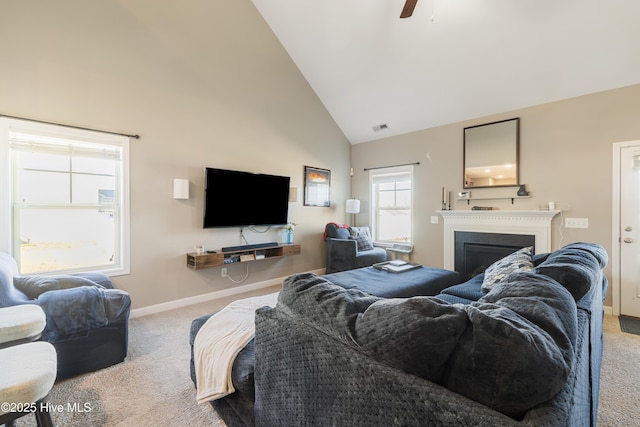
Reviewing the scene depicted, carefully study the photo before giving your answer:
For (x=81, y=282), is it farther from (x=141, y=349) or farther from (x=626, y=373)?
(x=626, y=373)

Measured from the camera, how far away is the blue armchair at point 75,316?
2.00 m

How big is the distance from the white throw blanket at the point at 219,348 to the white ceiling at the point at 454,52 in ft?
12.7

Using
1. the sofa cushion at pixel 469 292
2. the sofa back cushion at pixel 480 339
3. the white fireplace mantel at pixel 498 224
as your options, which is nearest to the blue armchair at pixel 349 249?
the white fireplace mantel at pixel 498 224

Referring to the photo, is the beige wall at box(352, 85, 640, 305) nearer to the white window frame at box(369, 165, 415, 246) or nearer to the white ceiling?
the white ceiling

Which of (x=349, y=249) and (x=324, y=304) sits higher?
(x=324, y=304)

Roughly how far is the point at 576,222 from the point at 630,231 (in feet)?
1.59

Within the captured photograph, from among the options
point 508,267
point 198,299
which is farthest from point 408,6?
point 198,299

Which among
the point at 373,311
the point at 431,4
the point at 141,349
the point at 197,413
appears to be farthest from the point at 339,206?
the point at 373,311

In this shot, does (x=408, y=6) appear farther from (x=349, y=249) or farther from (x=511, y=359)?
(x=349, y=249)

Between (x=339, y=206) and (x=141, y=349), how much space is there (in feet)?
13.5

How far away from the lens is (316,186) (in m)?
5.28

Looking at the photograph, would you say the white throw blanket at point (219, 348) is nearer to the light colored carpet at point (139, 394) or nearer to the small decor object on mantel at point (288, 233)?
the light colored carpet at point (139, 394)

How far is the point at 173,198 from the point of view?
3.52 meters

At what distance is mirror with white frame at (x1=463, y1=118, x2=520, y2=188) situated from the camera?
13.3 feet
